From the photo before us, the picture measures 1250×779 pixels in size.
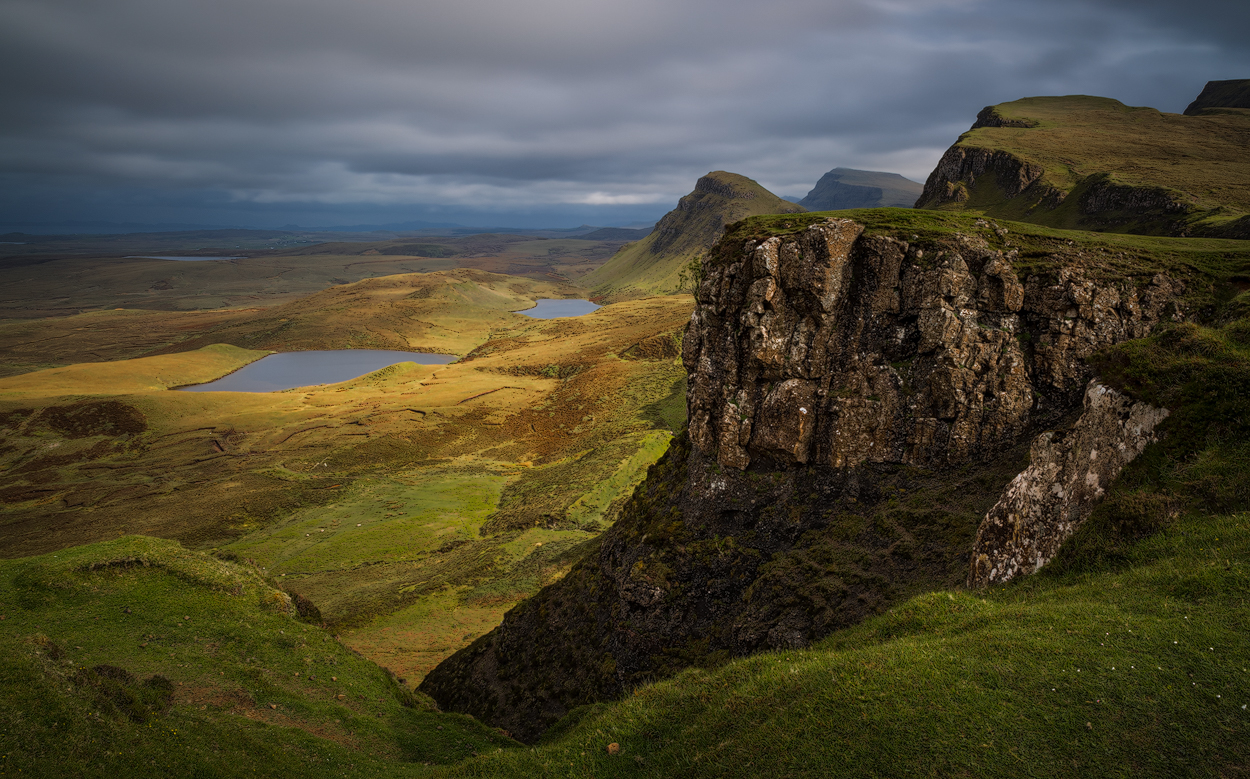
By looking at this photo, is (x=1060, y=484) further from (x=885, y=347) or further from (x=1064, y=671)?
(x=885, y=347)

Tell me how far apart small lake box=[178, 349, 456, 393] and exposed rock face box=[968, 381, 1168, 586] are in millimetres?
130506

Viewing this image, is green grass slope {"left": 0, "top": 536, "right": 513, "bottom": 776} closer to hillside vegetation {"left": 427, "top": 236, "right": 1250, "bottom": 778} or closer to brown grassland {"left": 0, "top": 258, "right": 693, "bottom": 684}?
brown grassland {"left": 0, "top": 258, "right": 693, "bottom": 684}

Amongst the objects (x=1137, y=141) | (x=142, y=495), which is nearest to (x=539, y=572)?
(x=142, y=495)

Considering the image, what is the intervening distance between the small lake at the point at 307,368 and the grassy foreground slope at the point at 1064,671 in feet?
417

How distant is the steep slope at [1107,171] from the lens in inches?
1714

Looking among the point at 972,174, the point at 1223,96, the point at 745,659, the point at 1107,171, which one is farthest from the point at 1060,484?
the point at 1223,96

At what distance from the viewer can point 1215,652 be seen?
9125 millimetres

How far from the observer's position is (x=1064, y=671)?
9898 mm

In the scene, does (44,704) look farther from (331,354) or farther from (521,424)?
(331,354)

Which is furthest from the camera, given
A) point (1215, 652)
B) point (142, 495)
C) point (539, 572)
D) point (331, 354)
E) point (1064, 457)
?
point (331, 354)

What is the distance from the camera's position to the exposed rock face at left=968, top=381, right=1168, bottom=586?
45.3ft

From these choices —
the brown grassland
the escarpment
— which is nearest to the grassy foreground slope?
the escarpment

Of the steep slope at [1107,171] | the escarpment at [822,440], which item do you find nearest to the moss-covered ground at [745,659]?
the escarpment at [822,440]

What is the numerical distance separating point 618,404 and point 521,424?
604 inches
